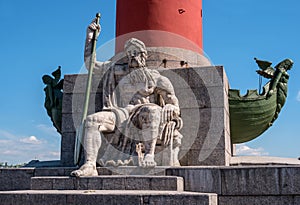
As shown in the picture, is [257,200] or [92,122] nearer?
[257,200]

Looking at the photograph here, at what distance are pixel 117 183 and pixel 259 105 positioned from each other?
4805 mm

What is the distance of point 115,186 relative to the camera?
240 inches

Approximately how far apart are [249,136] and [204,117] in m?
2.37

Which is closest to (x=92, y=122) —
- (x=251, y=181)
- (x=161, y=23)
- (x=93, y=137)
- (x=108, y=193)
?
(x=93, y=137)

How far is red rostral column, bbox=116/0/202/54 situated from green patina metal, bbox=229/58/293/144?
5.19ft

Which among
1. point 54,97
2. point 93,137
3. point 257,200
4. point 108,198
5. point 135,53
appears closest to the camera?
point 108,198

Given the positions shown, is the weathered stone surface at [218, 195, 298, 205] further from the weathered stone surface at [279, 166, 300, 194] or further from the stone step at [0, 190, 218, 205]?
the stone step at [0, 190, 218, 205]

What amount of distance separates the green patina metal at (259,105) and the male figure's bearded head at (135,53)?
7.88ft

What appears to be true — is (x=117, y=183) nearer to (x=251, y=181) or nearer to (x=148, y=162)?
(x=148, y=162)

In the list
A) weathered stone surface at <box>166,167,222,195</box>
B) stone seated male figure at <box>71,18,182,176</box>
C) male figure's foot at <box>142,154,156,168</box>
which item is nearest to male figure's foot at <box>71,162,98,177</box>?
stone seated male figure at <box>71,18,182,176</box>

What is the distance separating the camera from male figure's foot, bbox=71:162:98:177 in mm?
6285

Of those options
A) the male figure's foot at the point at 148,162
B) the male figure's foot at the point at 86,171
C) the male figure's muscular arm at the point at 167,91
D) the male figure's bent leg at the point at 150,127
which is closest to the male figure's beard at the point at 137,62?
the male figure's muscular arm at the point at 167,91

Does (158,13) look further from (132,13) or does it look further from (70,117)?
(70,117)

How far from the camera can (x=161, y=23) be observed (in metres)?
9.60
